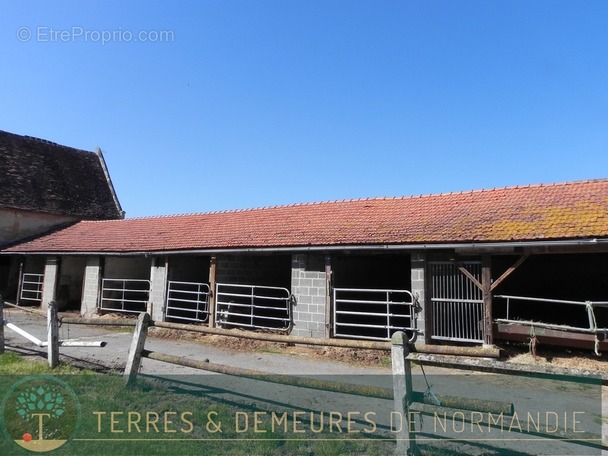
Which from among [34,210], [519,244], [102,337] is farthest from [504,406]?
[34,210]

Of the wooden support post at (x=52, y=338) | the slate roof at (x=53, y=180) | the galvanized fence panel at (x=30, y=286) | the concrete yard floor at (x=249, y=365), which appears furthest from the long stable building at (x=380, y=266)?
the wooden support post at (x=52, y=338)

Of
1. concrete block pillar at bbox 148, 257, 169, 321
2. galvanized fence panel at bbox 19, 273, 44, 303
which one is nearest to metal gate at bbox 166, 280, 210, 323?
concrete block pillar at bbox 148, 257, 169, 321

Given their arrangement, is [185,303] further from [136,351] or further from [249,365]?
[136,351]

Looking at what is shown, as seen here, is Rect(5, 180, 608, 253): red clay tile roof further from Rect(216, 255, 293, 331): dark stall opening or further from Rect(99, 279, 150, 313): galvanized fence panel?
Rect(99, 279, 150, 313): galvanized fence panel

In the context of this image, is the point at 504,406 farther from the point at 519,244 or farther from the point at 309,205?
the point at 309,205

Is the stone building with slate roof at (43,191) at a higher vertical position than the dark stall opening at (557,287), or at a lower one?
higher

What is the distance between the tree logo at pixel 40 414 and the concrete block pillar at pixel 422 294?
7.19 m

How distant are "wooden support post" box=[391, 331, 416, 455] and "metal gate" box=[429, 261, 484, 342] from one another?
6.14 m

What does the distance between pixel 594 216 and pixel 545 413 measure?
16.9ft

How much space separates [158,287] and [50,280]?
6.53 m

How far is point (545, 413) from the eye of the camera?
18.2ft

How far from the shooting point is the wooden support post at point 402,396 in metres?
3.57

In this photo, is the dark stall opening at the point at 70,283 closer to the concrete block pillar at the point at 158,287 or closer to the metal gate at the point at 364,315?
the concrete block pillar at the point at 158,287

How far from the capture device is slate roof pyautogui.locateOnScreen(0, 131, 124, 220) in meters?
21.2
